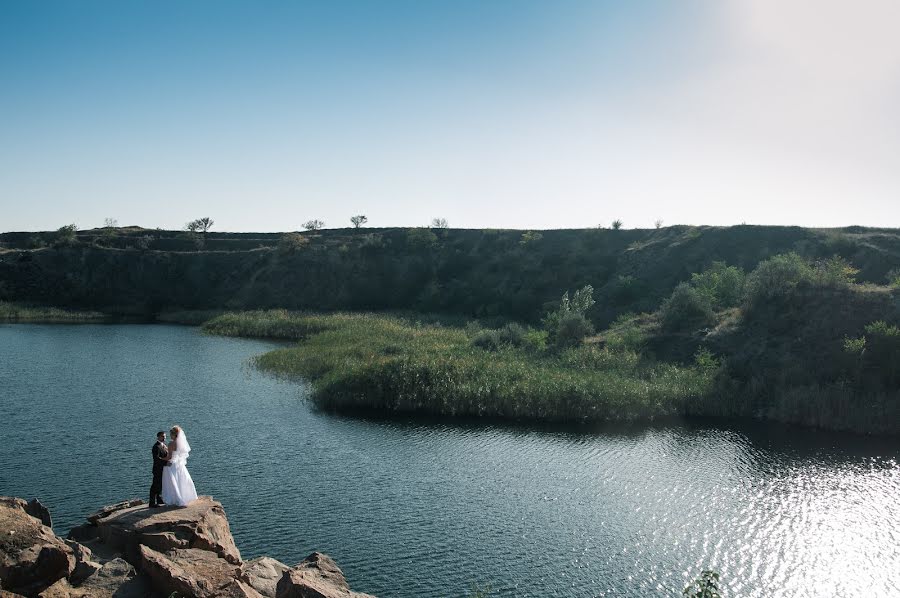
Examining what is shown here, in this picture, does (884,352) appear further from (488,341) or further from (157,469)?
(157,469)

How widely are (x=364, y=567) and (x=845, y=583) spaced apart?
1273cm

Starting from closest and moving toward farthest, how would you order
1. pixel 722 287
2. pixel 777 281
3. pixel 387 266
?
1. pixel 777 281
2. pixel 722 287
3. pixel 387 266

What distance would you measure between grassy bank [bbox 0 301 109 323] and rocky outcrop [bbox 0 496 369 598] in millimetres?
66042

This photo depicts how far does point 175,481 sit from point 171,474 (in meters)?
0.19

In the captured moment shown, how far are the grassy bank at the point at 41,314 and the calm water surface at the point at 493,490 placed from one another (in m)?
41.2

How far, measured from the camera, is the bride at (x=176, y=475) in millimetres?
14398

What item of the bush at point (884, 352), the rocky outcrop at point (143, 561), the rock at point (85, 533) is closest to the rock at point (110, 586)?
the rocky outcrop at point (143, 561)

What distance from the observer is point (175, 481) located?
47.3ft

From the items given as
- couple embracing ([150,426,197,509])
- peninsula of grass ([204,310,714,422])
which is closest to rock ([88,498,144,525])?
couple embracing ([150,426,197,509])

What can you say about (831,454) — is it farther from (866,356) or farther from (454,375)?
(454,375)

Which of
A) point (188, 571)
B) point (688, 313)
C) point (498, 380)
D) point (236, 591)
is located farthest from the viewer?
point (688, 313)

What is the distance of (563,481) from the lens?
23.0 metres

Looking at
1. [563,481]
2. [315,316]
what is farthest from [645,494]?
[315,316]

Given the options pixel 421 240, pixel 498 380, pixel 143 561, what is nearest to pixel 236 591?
pixel 143 561
